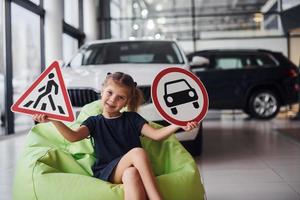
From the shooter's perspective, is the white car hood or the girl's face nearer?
the girl's face

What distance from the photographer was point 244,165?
4.09 m

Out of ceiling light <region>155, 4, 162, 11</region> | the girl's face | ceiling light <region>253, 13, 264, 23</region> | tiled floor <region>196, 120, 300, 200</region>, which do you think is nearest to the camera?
the girl's face

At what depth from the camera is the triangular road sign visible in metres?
2.26

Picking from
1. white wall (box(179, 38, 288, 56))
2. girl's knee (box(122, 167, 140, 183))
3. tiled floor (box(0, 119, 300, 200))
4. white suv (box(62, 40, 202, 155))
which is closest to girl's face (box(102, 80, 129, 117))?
girl's knee (box(122, 167, 140, 183))

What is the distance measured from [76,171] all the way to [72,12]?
872 centimetres

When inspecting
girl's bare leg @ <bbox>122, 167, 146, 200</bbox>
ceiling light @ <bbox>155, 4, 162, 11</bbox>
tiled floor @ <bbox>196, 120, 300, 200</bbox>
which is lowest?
tiled floor @ <bbox>196, 120, 300, 200</bbox>

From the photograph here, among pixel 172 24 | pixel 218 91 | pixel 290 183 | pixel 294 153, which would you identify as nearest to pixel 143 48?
pixel 294 153

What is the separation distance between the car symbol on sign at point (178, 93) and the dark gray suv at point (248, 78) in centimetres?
600

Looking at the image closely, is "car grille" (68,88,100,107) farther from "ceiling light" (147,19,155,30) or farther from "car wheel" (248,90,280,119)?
"ceiling light" (147,19,155,30)

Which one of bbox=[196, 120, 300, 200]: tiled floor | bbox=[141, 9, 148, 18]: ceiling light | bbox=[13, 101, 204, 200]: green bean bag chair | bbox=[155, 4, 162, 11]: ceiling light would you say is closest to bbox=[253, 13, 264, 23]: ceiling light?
bbox=[155, 4, 162, 11]: ceiling light

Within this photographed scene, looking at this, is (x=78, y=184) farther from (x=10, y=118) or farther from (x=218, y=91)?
(x=218, y=91)

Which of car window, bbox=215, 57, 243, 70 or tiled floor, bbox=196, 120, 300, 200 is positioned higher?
car window, bbox=215, 57, 243, 70

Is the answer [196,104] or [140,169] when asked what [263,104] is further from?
[140,169]

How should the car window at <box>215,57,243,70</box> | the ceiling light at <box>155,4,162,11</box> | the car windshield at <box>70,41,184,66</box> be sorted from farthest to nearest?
1. the ceiling light at <box>155,4,162,11</box>
2. the car window at <box>215,57,243,70</box>
3. the car windshield at <box>70,41,184,66</box>
